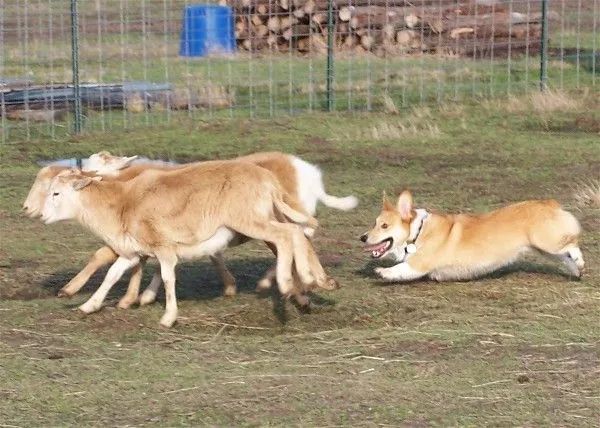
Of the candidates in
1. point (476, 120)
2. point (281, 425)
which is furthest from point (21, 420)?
point (476, 120)

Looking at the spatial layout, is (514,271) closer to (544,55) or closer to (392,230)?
(392,230)

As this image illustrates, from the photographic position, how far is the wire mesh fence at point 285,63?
1739 centimetres

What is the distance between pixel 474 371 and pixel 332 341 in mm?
1034

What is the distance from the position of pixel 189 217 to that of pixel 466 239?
6.45ft

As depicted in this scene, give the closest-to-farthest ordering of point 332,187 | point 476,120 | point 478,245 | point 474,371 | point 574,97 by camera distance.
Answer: point 474,371
point 478,245
point 332,187
point 476,120
point 574,97

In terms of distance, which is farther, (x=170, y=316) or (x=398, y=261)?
(x=398, y=261)

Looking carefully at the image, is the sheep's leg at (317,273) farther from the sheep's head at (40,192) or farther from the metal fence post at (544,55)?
the metal fence post at (544,55)

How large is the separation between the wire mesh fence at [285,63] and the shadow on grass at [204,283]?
6271 mm

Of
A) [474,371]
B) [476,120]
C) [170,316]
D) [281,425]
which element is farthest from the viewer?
[476,120]

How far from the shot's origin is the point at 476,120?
54.6ft

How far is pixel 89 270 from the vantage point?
903cm

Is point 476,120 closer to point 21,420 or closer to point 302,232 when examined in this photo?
point 302,232

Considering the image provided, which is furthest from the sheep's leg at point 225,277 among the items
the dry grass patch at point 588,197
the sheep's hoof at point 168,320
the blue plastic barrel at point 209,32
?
the blue plastic barrel at point 209,32

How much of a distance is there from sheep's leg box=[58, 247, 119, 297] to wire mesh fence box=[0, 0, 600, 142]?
7.10 meters
